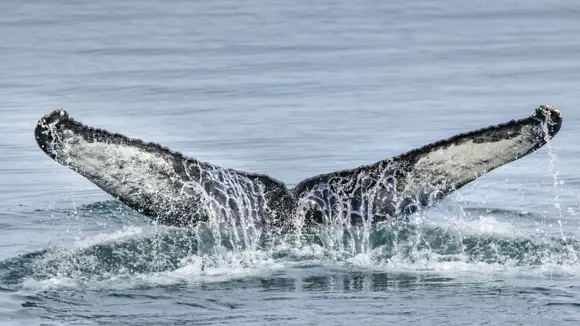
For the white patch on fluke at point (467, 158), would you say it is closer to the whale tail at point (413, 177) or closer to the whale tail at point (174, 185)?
the whale tail at point (413, 177)

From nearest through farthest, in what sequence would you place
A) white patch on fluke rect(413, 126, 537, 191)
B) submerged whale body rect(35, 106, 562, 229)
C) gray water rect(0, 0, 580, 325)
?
gray water rect(0, 0, 580, 325) → white patch on fluke rect(413, 126, 537, 191) → submerged whale body rect(35, 106, 562, 229)

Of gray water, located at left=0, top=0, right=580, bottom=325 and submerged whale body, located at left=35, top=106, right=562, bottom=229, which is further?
submerged whale body, located at left=35, top=106, right=562, bottom=229

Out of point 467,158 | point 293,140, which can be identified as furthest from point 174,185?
point 293,140

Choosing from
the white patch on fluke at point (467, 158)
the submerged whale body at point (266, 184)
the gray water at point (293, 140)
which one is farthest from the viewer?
the submerged whale body at point (266, 184)

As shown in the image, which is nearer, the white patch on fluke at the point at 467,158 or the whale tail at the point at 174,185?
the white patch on fluke at the point at 467,158

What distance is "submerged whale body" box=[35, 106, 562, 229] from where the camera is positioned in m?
9.21

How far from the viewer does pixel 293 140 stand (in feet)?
52.6

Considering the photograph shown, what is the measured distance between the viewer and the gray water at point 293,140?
8.71 metres

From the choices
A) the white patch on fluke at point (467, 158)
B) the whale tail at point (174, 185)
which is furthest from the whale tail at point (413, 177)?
the whale tail at point (174, 185)

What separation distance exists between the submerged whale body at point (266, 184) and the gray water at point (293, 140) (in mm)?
287

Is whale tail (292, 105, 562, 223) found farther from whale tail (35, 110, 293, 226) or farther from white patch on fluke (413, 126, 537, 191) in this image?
whale tail (35, 110, 293, 226)

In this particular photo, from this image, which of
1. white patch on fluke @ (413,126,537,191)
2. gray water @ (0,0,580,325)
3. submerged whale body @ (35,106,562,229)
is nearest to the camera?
gray water @ (0,0,580,325)

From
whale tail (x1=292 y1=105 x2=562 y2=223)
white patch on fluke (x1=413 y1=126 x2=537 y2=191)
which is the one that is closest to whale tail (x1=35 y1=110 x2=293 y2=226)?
whale tail (x1=292 y1=105 x2=562 y2=223)

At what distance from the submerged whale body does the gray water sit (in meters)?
0.29
